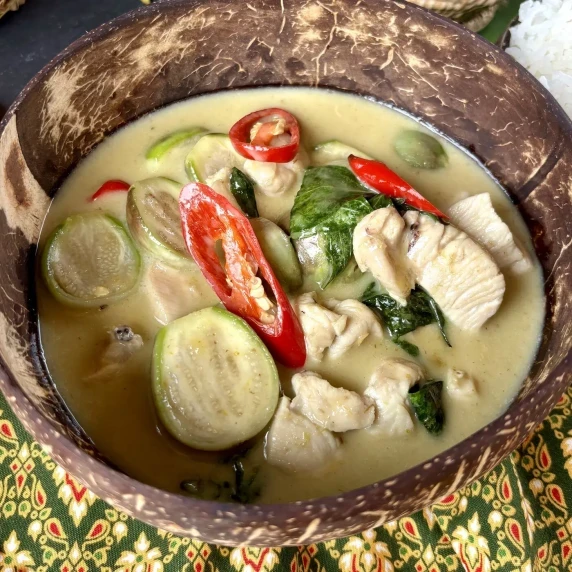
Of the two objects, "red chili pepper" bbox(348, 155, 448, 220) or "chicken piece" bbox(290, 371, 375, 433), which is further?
"red chili pepper" bbox(348, 155, 448, 220)

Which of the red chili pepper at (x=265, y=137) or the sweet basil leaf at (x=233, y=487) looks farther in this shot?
the red chili pepper at (x=265, y=137)

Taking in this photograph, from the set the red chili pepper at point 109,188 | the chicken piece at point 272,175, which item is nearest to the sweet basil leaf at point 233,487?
the chicken piece at point 272,175

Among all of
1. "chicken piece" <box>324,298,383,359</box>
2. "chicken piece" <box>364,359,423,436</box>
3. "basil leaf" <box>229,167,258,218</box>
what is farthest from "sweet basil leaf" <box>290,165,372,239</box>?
"chicken piece" <box>364,359,423,436</box>

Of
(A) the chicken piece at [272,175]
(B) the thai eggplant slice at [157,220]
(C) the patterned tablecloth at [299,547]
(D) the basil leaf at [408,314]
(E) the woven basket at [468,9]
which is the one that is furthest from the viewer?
(E) the woven basket at [468,9]

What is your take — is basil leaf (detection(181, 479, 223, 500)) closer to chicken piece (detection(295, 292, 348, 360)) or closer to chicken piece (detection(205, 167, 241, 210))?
chicken piece (detection(295, 292, 348, 360))

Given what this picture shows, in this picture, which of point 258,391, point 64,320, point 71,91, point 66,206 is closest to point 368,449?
point 258,391

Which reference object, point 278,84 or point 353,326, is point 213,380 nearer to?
point 353,326

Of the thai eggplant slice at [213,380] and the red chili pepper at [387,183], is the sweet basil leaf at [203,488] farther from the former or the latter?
the red chili pepper at [387,183]

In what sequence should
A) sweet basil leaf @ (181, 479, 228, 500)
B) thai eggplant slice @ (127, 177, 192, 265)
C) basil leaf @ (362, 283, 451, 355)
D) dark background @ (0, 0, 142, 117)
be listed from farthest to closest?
dark background @ (0, 0, 142, 117), thai eggplant slice @ (127, 177, 192, 265), basil leaf @ (362, 283, 451, 355), sweet basil leaf @ (181, 479, 228, 500)
